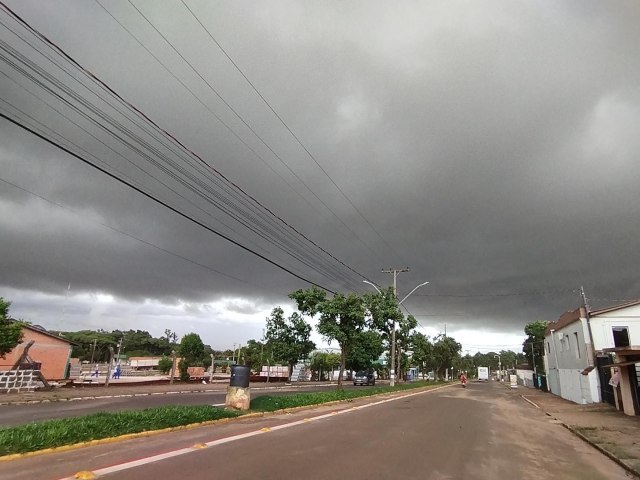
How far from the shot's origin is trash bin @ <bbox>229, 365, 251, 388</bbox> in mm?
15410

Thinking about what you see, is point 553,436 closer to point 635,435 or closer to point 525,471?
point 635,435

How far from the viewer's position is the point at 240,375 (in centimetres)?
1554

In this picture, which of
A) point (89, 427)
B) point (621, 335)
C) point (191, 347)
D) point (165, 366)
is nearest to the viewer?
point (89, 427)

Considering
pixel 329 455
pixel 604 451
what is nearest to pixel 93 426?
pixel 329 455

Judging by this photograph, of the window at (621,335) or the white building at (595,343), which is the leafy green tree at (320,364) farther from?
the window at (621,335)

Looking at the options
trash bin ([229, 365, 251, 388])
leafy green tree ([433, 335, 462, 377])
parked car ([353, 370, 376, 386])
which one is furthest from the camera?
leafy green tree ([433, 335, 462, 377])

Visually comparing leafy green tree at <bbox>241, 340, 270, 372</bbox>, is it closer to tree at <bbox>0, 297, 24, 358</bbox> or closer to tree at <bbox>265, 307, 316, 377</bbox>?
tree at <bbox>265, 307, 316, 377</bbox>

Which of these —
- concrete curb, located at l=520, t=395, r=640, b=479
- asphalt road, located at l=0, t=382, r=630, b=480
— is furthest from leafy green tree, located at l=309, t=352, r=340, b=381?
asphalt road, located at l=0, t=382, r=630, b=480

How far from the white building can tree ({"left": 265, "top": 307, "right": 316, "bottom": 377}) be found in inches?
1001

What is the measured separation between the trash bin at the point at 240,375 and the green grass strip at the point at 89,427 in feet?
6.70

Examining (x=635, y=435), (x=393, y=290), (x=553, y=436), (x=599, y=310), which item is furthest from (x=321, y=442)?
(x=599, y=310)

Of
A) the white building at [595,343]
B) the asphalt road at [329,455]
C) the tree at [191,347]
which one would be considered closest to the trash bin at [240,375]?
the asphalt road at [329,455]

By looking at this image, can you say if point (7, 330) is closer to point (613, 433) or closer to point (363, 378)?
point (613, 433)

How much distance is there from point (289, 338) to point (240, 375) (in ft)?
114
